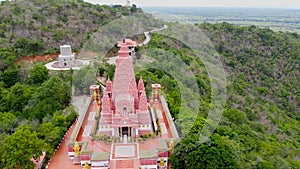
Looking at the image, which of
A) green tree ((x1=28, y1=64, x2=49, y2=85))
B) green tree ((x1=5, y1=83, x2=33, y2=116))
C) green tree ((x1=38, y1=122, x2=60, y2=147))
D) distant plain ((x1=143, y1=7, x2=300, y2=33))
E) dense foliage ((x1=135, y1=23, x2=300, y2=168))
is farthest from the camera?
distant plain ((x1=143, y1=7, x2=300, y2=33))

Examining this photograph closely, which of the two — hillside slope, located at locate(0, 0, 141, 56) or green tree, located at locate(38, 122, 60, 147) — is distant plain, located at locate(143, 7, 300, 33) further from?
green tree, located at locate(38, 122, 60, 147)

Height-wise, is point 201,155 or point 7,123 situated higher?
point 201,155

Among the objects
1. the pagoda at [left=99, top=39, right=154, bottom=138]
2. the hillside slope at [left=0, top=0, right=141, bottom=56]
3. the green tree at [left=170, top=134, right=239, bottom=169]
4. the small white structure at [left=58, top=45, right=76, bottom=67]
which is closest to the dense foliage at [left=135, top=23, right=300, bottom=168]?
the green tree at [left=170, top=134, right=239, bottom=169]

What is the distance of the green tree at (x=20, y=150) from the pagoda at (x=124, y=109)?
398 cm

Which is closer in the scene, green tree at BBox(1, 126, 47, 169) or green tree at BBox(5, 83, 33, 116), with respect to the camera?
green tree at BBox(1, 126, 47, 169)

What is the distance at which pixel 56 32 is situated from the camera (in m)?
38.0

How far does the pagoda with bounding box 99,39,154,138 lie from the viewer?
16.7 m

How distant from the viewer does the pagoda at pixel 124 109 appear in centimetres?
1673

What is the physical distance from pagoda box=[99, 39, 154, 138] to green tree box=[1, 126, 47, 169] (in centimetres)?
398

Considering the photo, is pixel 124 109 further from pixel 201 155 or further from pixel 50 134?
pixel 201 155

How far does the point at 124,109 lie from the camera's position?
55.2 ft

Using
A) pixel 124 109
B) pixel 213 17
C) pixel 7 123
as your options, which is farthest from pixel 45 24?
pixel 213 17

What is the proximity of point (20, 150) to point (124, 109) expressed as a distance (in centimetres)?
584

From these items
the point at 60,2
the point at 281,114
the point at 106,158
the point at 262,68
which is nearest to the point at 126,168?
the point at 106,158
